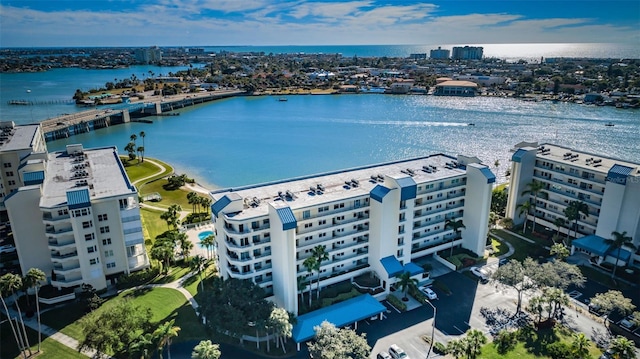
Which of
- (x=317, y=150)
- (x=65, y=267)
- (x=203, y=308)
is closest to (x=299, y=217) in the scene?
(x=203, y=308)

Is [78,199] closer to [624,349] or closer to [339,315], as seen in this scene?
[339,315]

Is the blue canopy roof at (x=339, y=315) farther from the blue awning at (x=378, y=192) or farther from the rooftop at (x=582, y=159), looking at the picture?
the rooftop at (x=582, y=159)

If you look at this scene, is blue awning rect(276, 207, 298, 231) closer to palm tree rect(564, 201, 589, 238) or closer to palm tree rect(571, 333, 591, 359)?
palm tree rect(571, 333, 591, 359)

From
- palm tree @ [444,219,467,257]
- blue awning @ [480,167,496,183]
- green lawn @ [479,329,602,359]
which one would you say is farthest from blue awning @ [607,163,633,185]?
green lawn @ [479,329,602,359]

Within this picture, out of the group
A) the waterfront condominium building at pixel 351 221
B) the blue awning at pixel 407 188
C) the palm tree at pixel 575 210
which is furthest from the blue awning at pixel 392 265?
the palm tree at pixel 575 210

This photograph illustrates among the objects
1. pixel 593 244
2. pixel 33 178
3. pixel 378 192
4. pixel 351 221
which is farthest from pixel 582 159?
pixel 33 178

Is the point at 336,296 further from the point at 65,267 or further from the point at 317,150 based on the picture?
the point at 317,150
